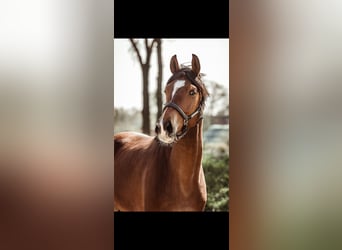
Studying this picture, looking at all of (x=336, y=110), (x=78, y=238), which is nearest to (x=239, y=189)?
(x=336, y=110)

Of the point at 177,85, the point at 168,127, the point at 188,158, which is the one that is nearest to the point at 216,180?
the point at 188,158

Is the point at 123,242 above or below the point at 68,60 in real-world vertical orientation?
below

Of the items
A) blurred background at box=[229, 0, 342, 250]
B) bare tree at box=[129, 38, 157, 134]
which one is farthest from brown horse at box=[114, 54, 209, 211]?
blurred background at box=[229, 0, 342, 250]

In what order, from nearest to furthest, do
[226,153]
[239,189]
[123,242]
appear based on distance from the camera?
[239,189] → [123,242] → [226,153]

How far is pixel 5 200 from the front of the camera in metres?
2.00

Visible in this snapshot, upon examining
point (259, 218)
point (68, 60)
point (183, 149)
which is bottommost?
point (259, 218)

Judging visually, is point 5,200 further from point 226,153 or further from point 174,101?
point 226,153

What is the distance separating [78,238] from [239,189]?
0.72 m

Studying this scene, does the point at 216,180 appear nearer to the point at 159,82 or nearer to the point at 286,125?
the point at 159,82

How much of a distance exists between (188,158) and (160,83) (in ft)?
1.70

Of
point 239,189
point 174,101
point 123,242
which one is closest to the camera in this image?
point 239,189

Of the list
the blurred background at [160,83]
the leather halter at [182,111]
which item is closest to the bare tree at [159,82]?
the blurred background at [160,83]

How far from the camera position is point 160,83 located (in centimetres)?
295

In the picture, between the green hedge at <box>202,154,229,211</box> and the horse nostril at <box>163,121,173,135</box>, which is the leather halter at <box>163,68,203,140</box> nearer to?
the horse nostril at <box>163,121,173,135</box>
